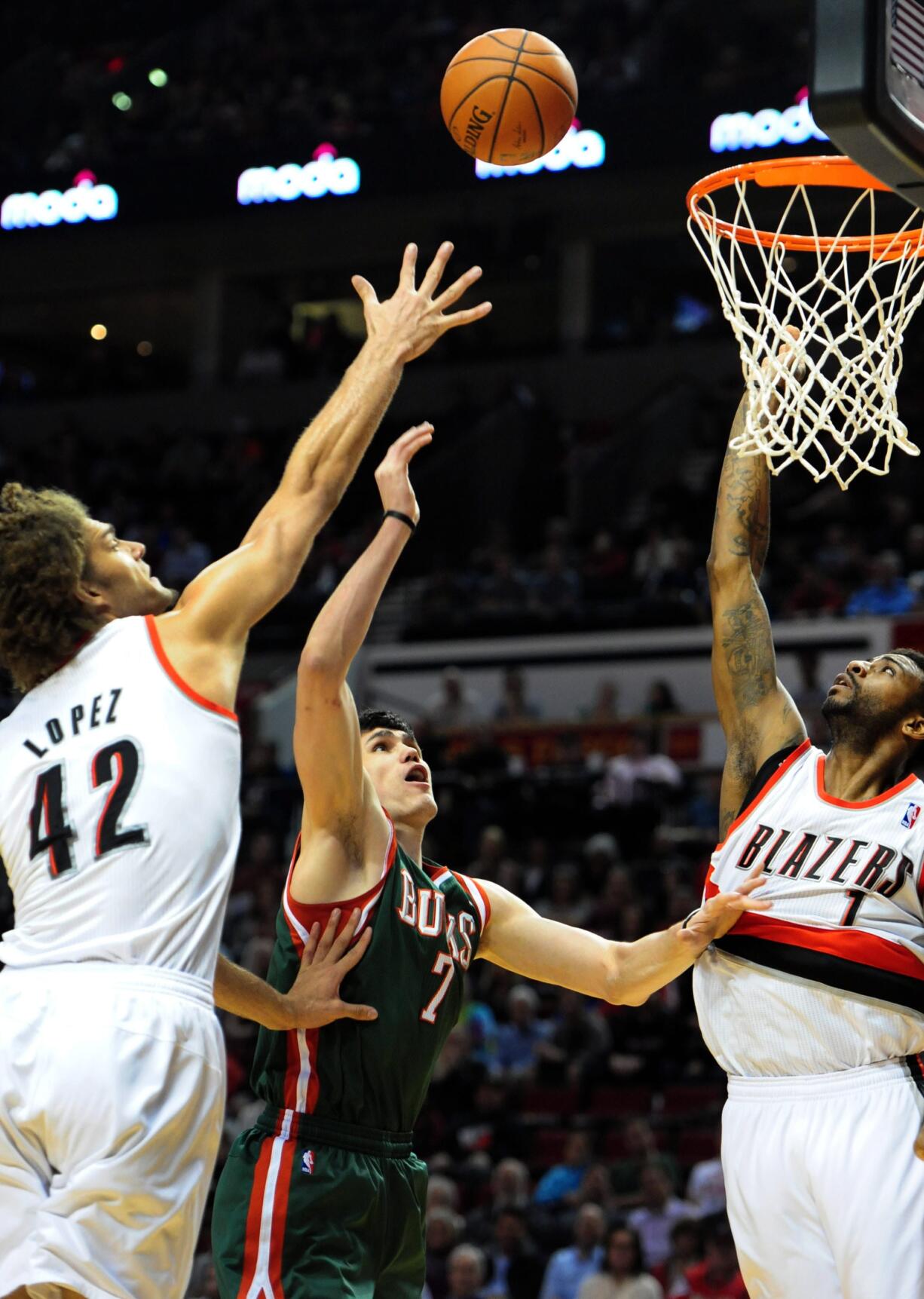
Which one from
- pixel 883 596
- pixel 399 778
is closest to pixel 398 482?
pixel 399 778

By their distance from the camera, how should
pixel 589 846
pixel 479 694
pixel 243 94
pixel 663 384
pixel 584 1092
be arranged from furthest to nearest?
pixel 243 94, pixel 663 384, pixel 479 694, pixel 589 846, pixel 584 1092

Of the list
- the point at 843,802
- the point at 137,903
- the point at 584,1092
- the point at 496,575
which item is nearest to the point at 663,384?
the point at 496,575

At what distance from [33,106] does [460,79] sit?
1850 cm

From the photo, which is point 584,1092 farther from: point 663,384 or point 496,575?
point 663,384

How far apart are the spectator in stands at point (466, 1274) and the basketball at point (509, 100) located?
574cm

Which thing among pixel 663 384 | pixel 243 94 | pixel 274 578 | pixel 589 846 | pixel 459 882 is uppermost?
pixel 243 94

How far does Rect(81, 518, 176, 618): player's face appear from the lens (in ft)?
12.1

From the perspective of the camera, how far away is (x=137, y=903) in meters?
3.39

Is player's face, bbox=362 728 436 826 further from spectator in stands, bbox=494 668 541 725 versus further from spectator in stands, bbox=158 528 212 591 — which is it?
spectator in stands, bbox=158 528 212 591

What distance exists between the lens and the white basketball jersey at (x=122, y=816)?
3400 mm

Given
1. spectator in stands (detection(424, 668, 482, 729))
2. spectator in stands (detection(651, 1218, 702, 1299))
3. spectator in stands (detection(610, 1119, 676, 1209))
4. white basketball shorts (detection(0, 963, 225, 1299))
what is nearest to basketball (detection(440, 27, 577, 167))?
white basketball shorts (detection(0, 963, 225, 1299))

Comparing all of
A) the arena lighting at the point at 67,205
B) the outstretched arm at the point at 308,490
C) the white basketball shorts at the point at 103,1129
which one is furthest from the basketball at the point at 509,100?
the arena lighting at the point at 67,205

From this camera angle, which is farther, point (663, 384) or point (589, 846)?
point (663, 384)

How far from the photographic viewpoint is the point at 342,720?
4141 mm
